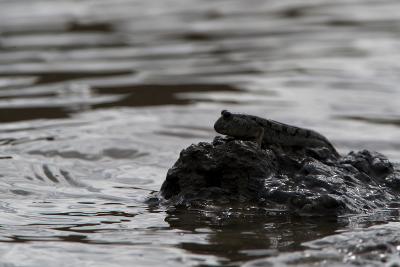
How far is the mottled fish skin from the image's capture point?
529 cm

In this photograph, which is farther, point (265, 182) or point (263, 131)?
point (263, 131)

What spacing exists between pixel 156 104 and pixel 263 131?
147 inches

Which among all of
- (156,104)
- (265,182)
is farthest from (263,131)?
(156,104)

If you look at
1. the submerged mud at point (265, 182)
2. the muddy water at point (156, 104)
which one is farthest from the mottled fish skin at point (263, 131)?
the muddy water at point (156, 104)

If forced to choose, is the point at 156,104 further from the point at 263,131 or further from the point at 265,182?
the point at 265,182

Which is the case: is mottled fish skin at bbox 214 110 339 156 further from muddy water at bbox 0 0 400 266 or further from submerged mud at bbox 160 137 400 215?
muddy water at bbox 0 0 400 266

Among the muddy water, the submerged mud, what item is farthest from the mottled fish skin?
the muddy water

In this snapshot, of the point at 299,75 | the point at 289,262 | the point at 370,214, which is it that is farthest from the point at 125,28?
the point at 289,262

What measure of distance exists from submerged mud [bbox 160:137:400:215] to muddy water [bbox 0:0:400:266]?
0.13 m

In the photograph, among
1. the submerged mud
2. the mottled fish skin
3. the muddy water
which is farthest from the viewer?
the mottled fish skin

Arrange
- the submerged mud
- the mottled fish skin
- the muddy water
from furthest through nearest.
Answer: the mottled fish skin
the submerged mud
the muddy water

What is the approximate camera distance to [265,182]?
5.13 m

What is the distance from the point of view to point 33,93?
9.62 metres

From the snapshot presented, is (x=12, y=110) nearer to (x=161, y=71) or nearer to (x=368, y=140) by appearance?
(x=161, y=71)
